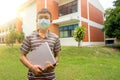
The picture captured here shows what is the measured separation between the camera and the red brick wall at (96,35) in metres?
31.1

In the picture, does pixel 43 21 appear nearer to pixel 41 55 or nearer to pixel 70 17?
pixel 41 55

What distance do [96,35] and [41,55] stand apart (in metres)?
30.6

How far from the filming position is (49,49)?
2969mm

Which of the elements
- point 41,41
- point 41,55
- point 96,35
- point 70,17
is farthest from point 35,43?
point 96,35

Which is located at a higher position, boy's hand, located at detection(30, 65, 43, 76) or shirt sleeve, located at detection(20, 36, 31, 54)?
shirt sleeve, located at detection(20, 36, 31, 54)

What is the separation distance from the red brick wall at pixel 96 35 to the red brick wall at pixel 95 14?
145cm

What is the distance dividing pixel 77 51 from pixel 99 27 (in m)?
16.3

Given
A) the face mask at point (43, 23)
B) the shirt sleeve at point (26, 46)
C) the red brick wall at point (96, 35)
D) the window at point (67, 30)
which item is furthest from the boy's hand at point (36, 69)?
the red brick wall at point (96, 35)

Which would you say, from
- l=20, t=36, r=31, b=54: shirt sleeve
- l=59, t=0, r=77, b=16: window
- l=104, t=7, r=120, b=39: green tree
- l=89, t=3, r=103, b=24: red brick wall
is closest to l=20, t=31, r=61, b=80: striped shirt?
l=20, t=36, r=31, b=54: shirt sleeve

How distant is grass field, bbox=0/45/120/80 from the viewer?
9.00 meters

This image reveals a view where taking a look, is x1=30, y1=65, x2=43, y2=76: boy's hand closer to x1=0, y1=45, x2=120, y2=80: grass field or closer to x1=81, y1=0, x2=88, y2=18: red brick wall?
x1=0, y1=45, x2=120, y2=80: grass field

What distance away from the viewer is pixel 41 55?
2.95 meters

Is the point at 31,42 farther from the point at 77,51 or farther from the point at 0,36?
the point at 0,36

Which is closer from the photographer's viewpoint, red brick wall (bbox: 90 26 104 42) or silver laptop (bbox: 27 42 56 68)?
silver laptop (bbox: 27 42 56 68)
